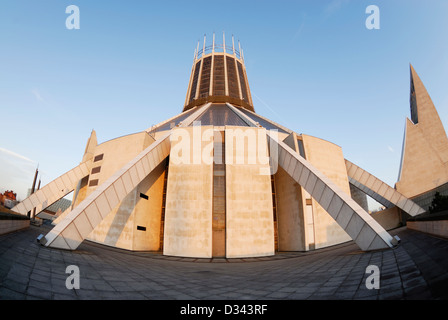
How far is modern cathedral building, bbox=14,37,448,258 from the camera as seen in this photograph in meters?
10.8

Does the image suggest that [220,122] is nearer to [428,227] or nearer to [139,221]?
[139,221]

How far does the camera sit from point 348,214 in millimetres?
9961

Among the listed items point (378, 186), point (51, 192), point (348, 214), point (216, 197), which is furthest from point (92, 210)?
point (378, 186)

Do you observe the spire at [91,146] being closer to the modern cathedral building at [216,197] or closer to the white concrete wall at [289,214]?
the modern cathedral building at [216,197]

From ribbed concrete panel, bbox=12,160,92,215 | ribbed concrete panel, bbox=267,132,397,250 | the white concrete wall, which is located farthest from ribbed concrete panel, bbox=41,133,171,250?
ribbed concrete panel, bbox=12,160,92,215

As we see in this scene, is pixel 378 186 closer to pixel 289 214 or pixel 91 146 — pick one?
pixel 289 214

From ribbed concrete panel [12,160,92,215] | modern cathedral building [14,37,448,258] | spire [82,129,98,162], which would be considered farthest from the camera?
spire [82,129,98,162]

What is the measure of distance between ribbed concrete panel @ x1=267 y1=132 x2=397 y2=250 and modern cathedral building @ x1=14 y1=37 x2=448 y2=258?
4cm

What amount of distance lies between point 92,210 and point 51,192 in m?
14.5

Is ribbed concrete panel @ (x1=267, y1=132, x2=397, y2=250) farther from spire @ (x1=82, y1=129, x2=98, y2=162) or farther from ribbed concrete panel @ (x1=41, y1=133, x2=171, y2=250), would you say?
spire @ (x1=82, y1=129, x2=98, y2=162)

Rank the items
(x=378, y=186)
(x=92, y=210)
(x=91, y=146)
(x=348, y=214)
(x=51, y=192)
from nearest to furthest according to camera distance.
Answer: (x=348, y=214) < (x=92, y=210) < (x=51, y=192) < (x=378, y=186) < (x=91, y=146)

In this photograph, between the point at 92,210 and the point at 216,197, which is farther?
the point at 216,197

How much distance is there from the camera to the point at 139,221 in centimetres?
1669

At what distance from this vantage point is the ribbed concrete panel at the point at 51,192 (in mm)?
19422
